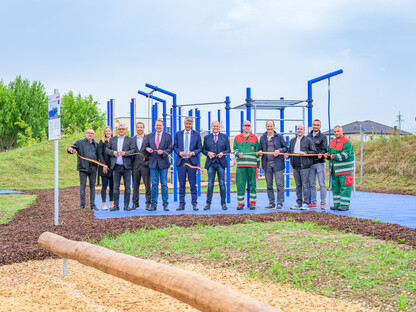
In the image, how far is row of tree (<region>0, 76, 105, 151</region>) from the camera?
4694cm

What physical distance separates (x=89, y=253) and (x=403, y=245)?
414cm

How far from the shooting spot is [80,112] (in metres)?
50.8

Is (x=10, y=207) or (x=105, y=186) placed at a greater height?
(x=105, y=186)

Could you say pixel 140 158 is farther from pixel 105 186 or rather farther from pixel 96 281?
pixel 96 281

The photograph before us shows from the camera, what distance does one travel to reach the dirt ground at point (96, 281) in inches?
168

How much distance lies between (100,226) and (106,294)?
11.8 ft

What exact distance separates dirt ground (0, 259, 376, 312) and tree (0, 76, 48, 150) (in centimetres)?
4403

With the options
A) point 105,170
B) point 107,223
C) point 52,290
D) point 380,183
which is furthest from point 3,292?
point 380,183

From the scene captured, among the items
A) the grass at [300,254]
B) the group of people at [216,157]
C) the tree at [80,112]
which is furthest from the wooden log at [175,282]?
the tree at [80,112]

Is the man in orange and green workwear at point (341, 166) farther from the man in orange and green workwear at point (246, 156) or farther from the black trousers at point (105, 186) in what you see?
the black trousers at point (105, 186)

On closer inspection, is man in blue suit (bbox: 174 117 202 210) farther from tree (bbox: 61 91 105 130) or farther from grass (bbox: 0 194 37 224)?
tree (bbox: 61 91 105 130)

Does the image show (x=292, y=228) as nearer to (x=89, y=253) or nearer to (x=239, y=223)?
(x=239, y=223)

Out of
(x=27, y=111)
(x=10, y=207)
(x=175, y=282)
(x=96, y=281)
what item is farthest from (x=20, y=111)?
(x=175, y=282)

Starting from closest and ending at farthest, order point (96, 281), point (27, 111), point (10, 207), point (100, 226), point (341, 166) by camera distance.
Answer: point (96, 281) < point (100, 226) < point (341, 166) < point (10, 207) < point (27, 111)
